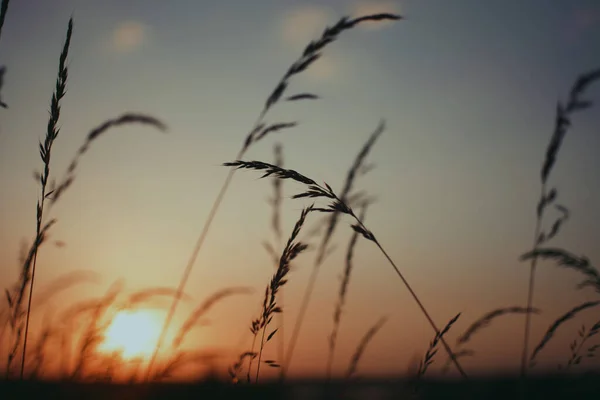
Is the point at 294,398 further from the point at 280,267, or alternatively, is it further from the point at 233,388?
the point at 280,267

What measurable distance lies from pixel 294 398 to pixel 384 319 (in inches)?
30.6

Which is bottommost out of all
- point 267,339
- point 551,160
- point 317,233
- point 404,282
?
point 267,339

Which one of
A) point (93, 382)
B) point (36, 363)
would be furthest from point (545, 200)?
point (36, 363)

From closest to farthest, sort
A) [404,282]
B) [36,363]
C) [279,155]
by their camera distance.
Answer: [404,282] < [36,363] < [279,155]

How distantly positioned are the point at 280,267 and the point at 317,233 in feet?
4.06

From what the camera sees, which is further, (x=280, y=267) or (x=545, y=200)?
(x=545, y=200)

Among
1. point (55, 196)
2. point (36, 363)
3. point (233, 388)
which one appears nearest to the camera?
point (233, 388)

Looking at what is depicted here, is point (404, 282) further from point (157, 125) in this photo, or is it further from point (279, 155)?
point (279, 155)

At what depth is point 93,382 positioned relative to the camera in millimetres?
2531

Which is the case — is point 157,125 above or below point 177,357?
above

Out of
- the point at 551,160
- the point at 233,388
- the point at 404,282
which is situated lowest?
the point at 233,388

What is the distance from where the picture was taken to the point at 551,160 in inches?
111

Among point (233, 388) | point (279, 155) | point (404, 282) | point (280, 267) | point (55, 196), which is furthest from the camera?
point (279, 155)

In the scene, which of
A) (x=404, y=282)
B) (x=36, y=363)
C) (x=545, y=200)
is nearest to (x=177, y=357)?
(x=36, y=363)
